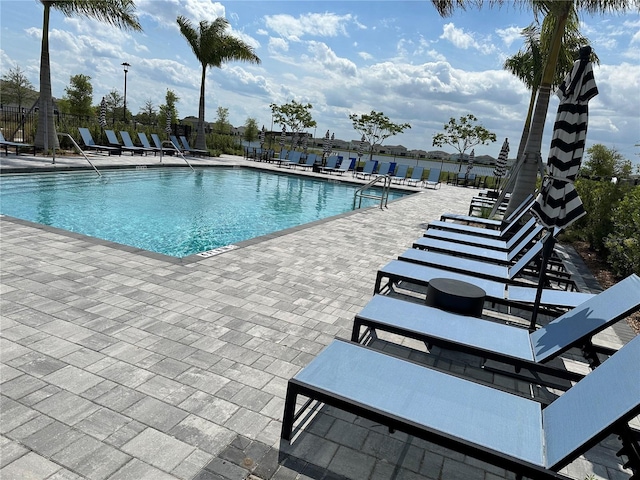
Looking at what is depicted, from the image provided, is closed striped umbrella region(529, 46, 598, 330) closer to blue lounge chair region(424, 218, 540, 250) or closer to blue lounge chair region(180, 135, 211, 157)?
blue lounge chair region(424, 218, 540, 250)

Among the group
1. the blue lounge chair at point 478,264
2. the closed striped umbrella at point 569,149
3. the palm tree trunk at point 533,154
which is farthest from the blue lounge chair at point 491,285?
the palm tree trunk at point 533,154

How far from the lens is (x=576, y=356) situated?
4.25 meters

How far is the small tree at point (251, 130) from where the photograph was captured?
42.7 meters

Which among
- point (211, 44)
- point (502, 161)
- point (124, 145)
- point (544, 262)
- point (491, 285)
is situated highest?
point (211, 44)

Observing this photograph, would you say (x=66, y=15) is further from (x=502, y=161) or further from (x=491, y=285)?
(x=502, y=161)

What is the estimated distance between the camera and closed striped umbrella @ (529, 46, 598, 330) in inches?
146

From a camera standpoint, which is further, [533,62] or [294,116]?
[294,116]

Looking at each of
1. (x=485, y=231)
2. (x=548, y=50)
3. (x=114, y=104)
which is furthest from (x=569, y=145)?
(x=114, y=104)

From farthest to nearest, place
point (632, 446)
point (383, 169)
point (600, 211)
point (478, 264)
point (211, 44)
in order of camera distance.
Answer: point (211, 44) < point (383, 169) < point (600, 211) < point (478, 264) < point (632, 446)

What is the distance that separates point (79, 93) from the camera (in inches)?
1419

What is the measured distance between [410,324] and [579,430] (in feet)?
5.03

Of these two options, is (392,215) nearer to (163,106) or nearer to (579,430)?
(579,430)

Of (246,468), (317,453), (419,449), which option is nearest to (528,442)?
(419,449)

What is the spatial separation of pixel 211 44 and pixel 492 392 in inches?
1053
